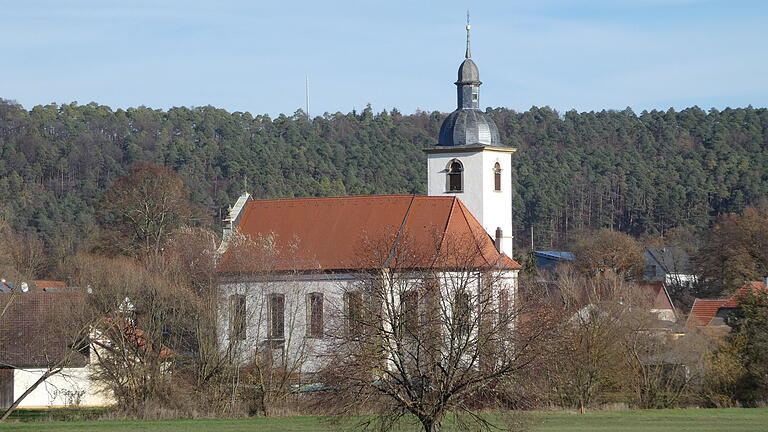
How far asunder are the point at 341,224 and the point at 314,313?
4.40 meters

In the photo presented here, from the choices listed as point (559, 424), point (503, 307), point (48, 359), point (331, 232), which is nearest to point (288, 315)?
point (331, 232)

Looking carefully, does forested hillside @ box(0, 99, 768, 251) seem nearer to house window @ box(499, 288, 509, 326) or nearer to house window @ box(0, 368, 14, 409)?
house window @ box(0, 368, 14, 409)

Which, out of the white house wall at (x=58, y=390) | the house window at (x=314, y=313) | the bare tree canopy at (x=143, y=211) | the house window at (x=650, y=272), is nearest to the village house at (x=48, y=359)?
the white house wall at (x=58, y=390)

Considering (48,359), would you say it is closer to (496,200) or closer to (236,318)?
(236,318)

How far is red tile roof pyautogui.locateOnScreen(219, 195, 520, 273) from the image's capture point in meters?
43.6

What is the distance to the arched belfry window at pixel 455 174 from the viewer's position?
153ft

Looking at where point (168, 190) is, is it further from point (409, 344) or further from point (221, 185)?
point (409, 344)

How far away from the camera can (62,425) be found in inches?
1292

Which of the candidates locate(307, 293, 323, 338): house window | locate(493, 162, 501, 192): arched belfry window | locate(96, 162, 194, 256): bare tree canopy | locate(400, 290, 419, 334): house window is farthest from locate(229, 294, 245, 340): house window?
locate(96, 162, 194, 256): bare tree canopy

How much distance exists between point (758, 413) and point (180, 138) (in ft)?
253

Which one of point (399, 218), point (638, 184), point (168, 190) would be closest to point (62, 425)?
point (399, 218)

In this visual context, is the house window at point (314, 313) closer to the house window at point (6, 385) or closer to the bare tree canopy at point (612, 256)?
the house window at point (6, 385)

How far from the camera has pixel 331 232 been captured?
45.4 meters

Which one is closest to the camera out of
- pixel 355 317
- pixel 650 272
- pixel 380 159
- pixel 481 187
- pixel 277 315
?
pixel 355 317
